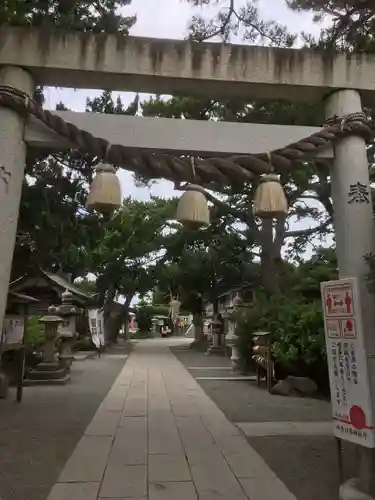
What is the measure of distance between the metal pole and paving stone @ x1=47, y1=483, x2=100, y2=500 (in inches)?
91.0

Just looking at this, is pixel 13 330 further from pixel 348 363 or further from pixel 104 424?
pixel 348 363

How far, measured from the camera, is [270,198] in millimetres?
4027

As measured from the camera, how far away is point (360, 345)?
147 inches

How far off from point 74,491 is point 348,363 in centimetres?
269

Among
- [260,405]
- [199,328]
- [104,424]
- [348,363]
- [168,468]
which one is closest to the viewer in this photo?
[348,363]

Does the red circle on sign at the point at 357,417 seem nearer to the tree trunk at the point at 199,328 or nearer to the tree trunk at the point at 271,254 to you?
the tree trunk at the point at 271,254

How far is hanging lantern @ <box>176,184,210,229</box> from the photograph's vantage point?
3.97 meters

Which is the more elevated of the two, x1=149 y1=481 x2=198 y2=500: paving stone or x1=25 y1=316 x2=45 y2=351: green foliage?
x1=25 y1=316 x2=45 y2=351: green foliage

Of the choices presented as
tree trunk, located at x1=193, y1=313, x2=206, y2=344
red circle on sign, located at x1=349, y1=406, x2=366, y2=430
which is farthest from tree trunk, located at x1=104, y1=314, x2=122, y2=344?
red circle on sign, located at x1=349, y1=406, x2=366, y2=430

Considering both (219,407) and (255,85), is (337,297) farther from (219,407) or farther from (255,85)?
(219,407)

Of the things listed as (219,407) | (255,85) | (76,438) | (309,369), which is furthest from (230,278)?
(255,85)

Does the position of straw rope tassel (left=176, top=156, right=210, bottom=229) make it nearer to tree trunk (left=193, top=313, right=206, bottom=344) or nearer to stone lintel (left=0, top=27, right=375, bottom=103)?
stone lintel (left=0, top=27, right=375, bottom=103)

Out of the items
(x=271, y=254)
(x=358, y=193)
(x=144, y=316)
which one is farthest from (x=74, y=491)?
(x=144, y=316)

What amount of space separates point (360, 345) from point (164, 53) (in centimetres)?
301
